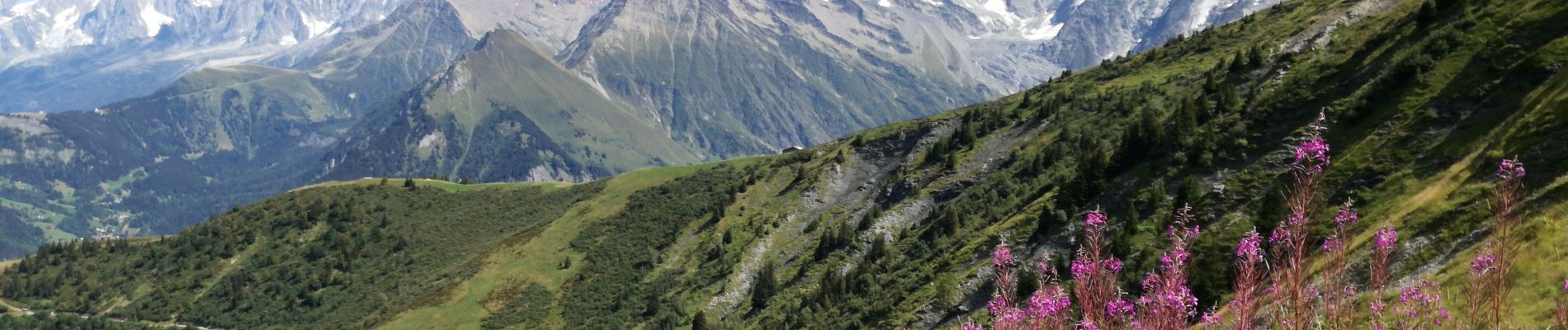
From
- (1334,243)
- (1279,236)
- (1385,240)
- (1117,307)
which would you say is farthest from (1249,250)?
(1117,307)

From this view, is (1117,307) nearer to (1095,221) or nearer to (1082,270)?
(1082,270)

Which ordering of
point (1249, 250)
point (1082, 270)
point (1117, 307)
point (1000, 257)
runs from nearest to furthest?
point (1249, 250)
point (1082, 270)
point (1117, 307)
point (1000, 257)

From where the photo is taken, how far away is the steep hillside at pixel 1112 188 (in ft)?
138

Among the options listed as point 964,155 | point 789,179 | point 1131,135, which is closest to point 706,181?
point 789,179

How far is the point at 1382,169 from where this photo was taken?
47.2m

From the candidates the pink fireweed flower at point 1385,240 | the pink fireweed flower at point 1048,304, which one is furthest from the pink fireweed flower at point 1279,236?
the pink fireweed flower at point 1048,304

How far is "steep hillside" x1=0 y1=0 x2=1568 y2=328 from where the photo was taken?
42125 millimetres

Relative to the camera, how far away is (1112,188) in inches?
2638

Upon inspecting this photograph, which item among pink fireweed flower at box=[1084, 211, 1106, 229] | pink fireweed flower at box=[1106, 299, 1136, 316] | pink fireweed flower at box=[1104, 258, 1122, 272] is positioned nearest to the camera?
pink fireweed flower at box=[1106, 299, 1136, 316]

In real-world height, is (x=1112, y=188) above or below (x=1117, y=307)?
below

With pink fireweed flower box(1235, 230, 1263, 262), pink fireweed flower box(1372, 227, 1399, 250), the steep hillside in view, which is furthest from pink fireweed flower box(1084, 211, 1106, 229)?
the steep hillside

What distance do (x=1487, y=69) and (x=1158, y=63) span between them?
74256 mm

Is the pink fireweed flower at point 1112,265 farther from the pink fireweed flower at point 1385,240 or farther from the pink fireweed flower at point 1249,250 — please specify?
the pink fireweed flower at point 1385,240

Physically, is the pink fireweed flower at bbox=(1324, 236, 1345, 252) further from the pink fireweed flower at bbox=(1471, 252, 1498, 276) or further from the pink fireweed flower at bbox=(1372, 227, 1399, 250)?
the pink fireweed flower at bbox=(1471, 252, 1498, 276)
